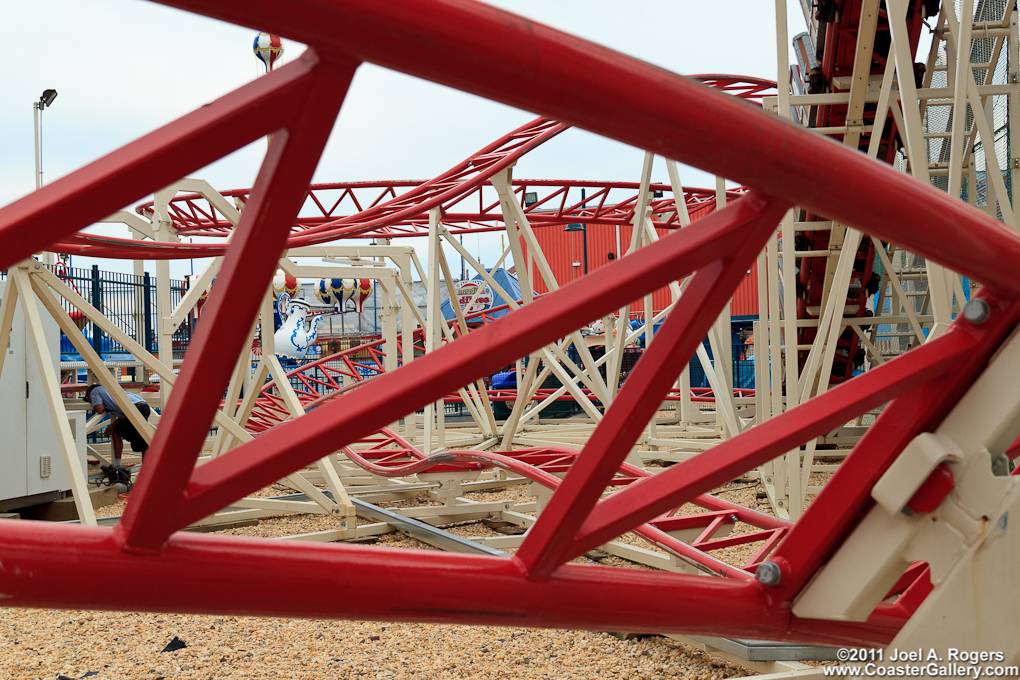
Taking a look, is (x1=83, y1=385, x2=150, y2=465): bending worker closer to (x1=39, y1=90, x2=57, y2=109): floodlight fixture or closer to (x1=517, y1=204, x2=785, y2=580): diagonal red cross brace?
(x1=39, y1=90, x2=57, y2=109): floodlight fixture

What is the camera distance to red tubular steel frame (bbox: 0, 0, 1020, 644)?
Answer: 947 mm

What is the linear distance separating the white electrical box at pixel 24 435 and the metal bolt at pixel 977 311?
23.2 ft

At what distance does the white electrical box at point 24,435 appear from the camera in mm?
6730

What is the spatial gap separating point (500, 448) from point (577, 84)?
29.0 ft

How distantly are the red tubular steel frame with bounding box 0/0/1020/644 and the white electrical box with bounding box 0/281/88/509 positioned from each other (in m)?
6.45

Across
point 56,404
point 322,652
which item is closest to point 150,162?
point 322,652

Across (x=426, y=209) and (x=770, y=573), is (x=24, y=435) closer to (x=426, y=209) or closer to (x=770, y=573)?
(x=426, y=209)

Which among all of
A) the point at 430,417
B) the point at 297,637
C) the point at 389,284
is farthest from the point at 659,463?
the point at 297,637

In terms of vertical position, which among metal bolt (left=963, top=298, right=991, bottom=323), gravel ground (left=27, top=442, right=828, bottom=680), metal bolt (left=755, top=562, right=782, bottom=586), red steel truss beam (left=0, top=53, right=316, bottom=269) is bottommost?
gravel ground (left=27, top=442, right=828, bottom=680)

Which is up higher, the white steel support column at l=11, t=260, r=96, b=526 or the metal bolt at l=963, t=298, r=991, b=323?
the metal bolt at l=963, t=298, r=991, b=323

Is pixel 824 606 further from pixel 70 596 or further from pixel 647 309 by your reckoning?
pixel 647 309

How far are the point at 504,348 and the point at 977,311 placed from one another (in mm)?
887

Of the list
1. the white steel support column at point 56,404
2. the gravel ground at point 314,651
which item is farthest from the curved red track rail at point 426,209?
the gravel ground at point 314,651

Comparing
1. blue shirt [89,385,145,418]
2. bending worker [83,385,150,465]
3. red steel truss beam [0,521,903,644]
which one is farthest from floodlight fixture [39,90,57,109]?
red steel truss beam [0,521,903,644]
